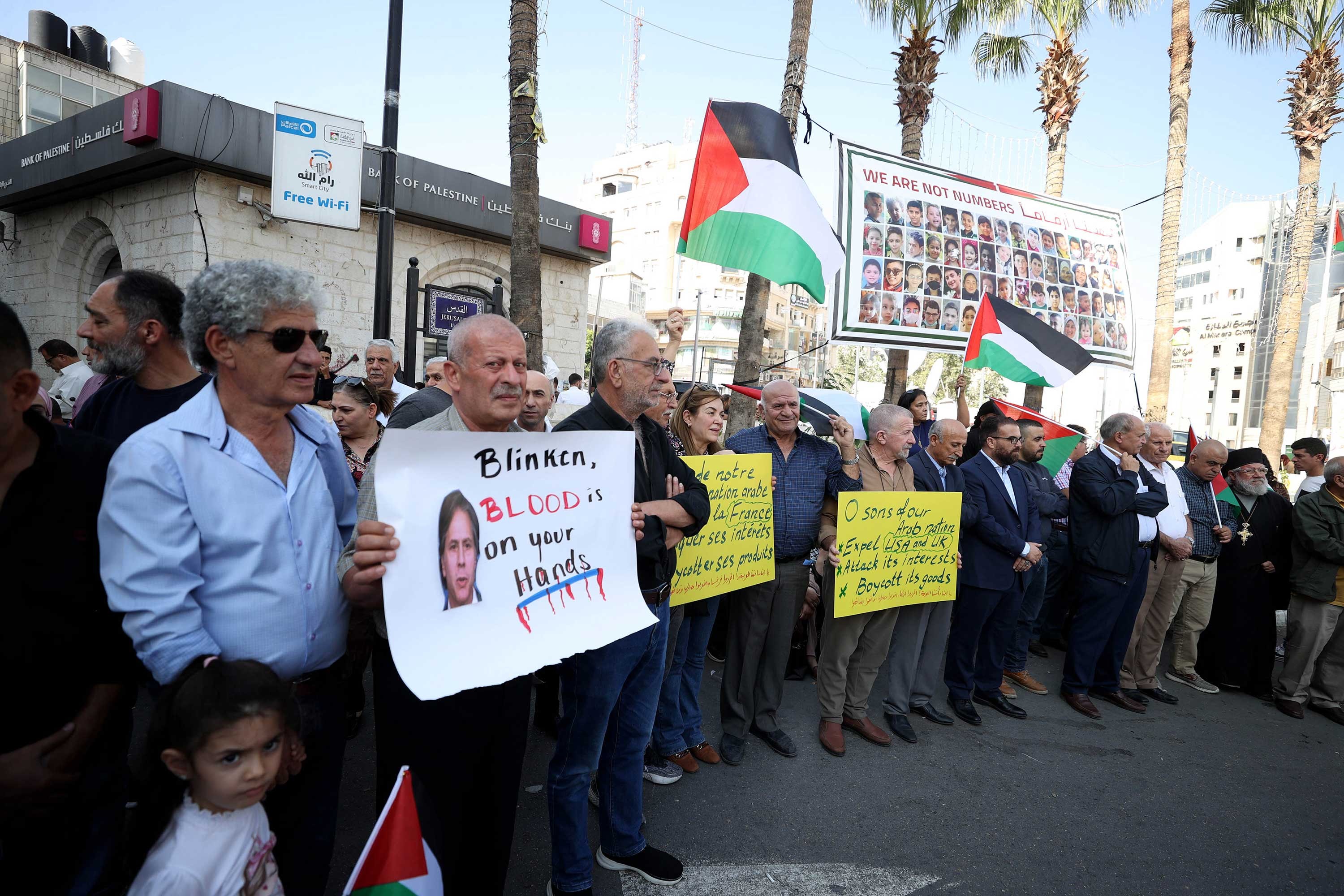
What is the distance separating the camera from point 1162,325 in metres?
12.9

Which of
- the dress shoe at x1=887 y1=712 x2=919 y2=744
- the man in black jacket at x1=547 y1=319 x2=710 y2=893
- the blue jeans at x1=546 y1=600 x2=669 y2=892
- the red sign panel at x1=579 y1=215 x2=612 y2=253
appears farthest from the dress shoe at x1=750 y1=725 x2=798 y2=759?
the red sign panel at x1=579 y1=215 x2=612 y2=253

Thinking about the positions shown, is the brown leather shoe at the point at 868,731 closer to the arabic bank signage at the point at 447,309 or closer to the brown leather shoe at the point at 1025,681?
the brown leather shoe at the point at 1025,681

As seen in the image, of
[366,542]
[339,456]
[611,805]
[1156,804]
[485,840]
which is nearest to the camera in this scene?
[366,542]

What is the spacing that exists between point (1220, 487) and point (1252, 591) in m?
0.89

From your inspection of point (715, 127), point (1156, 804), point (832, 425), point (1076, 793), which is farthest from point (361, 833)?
point (715, 127)

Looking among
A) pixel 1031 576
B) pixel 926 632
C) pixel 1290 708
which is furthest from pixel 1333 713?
pixel 926 632

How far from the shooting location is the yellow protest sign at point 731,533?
3.72 metres

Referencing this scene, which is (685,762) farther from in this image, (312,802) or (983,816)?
(312,802)

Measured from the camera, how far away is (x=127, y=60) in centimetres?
2036

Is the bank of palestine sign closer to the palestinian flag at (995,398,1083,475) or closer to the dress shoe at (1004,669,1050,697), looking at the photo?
the palestinian flag at (995,398,1083,475)

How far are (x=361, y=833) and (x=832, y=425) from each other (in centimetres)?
322

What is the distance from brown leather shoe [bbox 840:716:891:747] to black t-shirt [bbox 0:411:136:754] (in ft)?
12.5

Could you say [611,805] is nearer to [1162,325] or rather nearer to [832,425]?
[832,425]

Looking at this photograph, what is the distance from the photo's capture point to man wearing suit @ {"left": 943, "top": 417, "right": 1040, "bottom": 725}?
484 centimetres
